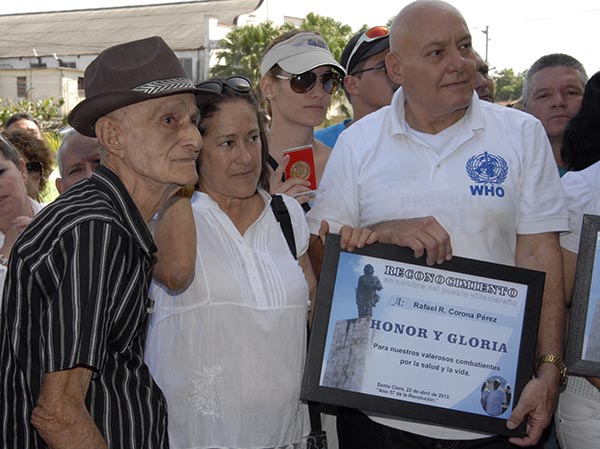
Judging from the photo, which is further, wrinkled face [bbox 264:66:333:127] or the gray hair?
the gray hair

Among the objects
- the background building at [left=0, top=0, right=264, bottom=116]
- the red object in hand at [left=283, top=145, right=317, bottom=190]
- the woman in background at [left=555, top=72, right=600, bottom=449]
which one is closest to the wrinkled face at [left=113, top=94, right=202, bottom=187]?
the red object in hand at [left=283, top=145, right=317, bottom=190]

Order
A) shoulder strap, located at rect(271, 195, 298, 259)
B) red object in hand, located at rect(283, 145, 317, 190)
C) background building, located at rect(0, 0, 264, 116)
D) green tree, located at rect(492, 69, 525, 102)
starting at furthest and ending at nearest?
green tree, located at rect(492, 69, 525, 102)
background building, located at rect(0, 0, 264, 116)
red object in hand, located at rect(283, 145, 317, 190)
shoulder strap, located at rect(271, 195, 298, 259)

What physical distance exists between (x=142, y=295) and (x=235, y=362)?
Answer: 622mm

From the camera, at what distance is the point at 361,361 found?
9.61 feet

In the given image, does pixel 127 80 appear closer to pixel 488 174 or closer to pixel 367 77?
pixel 488 174

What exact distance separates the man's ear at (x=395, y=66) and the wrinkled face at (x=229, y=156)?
644mm

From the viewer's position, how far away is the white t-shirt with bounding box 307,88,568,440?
3.01 metres

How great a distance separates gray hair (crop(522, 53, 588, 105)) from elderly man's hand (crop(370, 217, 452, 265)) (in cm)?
221

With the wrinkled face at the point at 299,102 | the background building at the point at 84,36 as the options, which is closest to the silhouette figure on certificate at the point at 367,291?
the wrinkled face at the point at 299,102

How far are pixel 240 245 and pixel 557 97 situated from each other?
8.07 feet

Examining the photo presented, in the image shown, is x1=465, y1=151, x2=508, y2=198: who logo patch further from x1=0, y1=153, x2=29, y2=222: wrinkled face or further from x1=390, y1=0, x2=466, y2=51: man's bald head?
x1=0, y1=153, x2=29, y2=222: wrinkled face

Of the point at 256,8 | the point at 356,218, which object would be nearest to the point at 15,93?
the point at 256,8

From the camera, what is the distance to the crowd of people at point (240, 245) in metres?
2.25

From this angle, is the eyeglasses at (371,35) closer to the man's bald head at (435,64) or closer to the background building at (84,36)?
the man's bald head at (435,64)
